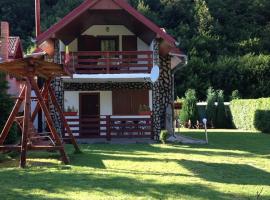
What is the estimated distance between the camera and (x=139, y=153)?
1555 cm

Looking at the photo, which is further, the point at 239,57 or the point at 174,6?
the point at 174,6

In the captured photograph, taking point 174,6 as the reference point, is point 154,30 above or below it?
below

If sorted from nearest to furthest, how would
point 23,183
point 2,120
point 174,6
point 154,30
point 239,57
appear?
point 23,183, point 2,120, point 154,30, point 239,57, point 174,6

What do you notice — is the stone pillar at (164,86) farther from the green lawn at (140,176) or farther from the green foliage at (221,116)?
the green foliage at (221,116)

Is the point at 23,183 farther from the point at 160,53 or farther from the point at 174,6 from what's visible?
the point at 174,6

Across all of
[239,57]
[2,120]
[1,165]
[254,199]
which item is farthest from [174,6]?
[254,199]

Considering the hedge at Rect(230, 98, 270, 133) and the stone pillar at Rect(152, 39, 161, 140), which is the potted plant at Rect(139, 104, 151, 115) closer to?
the stone pillar at Rect(152, 39, 161, 140)

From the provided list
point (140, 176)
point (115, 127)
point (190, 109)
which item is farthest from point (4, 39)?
point (190, 109)

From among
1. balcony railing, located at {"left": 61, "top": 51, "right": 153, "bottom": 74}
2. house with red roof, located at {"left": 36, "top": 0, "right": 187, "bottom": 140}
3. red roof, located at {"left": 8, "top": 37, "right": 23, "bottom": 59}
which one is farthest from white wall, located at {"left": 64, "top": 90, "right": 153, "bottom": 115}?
red roof, located at {"left": 8, "top": 37, "right": 23, "bottom": 59}

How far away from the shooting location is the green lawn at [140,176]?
8.45 metres

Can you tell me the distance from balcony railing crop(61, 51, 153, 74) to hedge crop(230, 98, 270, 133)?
929cm

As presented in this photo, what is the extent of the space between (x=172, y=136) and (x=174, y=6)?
35.6 meters

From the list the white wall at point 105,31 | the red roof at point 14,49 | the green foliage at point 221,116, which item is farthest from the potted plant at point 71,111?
the green foliage at point 221,116

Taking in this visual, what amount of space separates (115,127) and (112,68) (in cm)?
298
